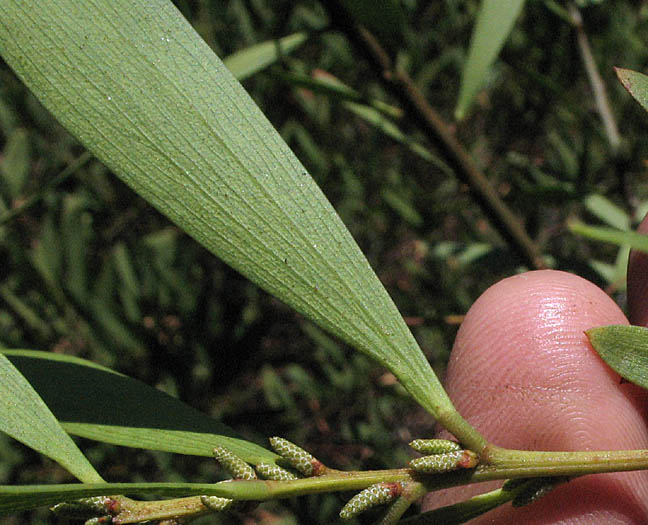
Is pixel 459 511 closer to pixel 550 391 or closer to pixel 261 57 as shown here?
pixel 550 391

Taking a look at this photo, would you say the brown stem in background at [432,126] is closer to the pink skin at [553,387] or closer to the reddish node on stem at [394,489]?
the pink skin at [553,387]

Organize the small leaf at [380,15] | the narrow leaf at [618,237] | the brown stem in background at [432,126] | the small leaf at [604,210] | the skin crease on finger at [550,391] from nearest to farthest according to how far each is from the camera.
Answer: the narrow leaf at [618,237] < the skin crease on finger at [550,391] < the small leaf at [380,15] < the brown stem in background at [432,126] < the small leaf at [604,210]

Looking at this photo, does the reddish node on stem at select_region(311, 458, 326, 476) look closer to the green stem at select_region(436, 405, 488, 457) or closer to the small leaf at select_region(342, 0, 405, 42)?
the green stem at select_region(436, 405, 488, 457)

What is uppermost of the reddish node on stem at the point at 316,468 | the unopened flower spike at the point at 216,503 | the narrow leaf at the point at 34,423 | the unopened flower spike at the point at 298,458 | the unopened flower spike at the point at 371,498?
the narrow leaf at the point at 34,423

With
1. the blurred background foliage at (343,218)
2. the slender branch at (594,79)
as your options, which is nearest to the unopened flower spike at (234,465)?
the blurred background foliage at (343,218)

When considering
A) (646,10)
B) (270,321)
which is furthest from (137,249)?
(646,10)

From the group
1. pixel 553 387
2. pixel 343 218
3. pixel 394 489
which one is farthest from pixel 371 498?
pixel 343 218

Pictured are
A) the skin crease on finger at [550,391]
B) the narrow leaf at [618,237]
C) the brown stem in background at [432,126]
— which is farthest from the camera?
the brown stem in background at [432,126]

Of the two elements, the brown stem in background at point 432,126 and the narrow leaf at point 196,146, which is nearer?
the narrow leaf at point 196,146

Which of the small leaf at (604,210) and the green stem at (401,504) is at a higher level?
the green stem at (401,504)
